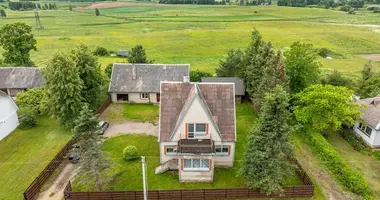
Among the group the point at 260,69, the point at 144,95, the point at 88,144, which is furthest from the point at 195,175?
the point at 144,95

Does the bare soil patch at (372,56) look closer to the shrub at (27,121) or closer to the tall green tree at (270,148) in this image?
the tall green tree at (270,148)

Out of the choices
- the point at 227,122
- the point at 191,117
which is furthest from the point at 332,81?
the point at 191,117

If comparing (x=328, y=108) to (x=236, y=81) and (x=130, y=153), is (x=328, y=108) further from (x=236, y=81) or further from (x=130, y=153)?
(x=130, y=153)

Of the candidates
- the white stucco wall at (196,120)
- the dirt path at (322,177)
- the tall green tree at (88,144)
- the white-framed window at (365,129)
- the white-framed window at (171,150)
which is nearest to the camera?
the tall green tree at (88,144)

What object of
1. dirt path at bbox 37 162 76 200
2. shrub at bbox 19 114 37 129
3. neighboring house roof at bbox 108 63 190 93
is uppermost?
neighboring house roof at bbox 108 63 190 93

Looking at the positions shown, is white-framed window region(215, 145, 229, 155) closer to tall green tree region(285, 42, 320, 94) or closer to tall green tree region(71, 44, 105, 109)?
tall green tree region(285, 42, 320, 94)

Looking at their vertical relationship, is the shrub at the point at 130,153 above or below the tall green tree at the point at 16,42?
below

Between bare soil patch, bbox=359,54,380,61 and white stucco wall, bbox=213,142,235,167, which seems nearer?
white stucco wall, bbox=213,142,235,167

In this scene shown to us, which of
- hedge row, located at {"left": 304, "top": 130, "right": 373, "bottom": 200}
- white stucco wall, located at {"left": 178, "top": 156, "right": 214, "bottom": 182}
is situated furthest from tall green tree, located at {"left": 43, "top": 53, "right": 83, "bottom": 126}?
hedge row, located at {"left": 304, "top": 130, "right": 373, "bottom": 200}

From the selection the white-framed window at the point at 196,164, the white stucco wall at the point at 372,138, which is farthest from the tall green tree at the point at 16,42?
the white stucco wall at the point at 372,138
